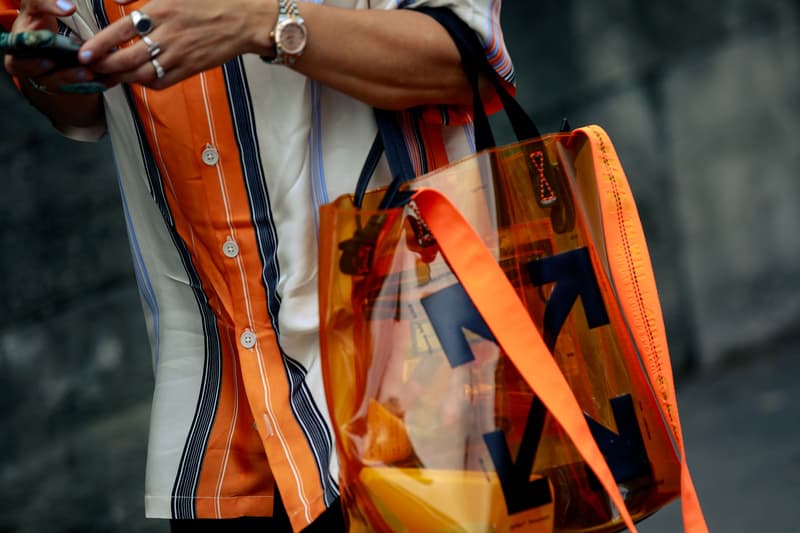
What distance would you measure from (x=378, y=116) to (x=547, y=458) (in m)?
0.53

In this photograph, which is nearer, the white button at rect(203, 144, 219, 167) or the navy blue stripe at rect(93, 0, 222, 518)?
the white button at rect(203, 144, 219, 167)

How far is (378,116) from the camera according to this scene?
162 cm

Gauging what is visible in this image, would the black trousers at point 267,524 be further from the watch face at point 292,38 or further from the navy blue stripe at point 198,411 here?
the watch face at point 292,38

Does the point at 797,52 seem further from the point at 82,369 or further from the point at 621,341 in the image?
the point at 621,341

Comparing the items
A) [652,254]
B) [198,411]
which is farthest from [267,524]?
[652,254]

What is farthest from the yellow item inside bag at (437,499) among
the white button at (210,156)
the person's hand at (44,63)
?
the person's hand at (44,63)

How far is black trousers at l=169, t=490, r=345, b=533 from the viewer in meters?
1.63

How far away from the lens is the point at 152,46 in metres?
1.35

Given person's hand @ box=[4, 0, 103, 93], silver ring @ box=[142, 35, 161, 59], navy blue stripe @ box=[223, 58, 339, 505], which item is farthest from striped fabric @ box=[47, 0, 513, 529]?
silver ring @ box=[142, 35, 161, 59]

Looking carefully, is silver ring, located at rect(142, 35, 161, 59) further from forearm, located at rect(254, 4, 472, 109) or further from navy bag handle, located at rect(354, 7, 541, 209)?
navy bag handle, located at rect(354, 7, 541, 209)

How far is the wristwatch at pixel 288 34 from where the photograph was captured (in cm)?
144

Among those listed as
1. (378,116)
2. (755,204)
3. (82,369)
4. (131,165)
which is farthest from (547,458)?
(755,204)

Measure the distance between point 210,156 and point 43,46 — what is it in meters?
0.34

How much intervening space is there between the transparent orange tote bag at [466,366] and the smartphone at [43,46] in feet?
1.20
